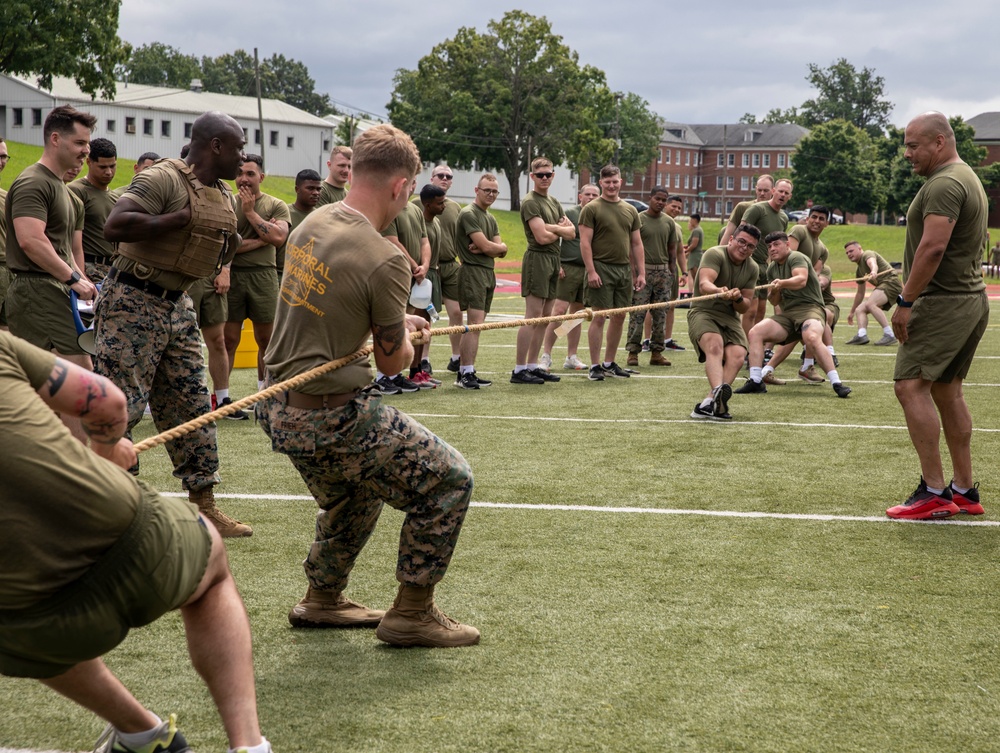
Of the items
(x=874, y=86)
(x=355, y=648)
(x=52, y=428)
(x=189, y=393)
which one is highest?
(x=874, y=86)

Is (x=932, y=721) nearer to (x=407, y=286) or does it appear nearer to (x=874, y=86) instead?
(x=407, y=286)

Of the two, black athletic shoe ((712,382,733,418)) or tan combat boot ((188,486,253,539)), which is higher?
black athletic shoe ((712,382,733,418))

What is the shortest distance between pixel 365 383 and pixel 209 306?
17.5ft

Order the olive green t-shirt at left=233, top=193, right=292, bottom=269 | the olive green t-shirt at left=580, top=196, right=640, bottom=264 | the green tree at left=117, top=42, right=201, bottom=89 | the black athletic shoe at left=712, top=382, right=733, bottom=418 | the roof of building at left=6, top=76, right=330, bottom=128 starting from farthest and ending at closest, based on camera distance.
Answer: the green tree at left=117, top=42, right=201, bottom=89 → the roof of building at left=6, top=76, right=330, bottom=128 → the olive green t-shirt at left=580, top=196, right=640, bottom=264 → the black athletic shoe at left=712, top=382, right=733, bottom=418 → the olive green t-shirt at left=233, top=193, right=292, bottom=269

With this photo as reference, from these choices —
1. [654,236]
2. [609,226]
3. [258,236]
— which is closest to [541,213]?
[609,226]

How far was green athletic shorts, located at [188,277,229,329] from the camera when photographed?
880 cm

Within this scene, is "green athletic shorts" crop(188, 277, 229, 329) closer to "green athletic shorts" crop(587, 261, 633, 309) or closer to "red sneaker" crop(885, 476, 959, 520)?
"green athletic shorts" crop(587, 261, 633, 309)

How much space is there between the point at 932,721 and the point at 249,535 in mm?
3634

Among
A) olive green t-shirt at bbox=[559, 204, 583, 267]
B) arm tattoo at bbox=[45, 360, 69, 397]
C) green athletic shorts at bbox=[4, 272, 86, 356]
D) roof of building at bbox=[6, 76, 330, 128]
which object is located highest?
roof of building at bbox=[6, 76, 330, 128]

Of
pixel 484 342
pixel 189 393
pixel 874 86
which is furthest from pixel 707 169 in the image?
pixel 189 393

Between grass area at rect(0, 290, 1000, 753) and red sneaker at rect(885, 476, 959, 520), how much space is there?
14 centimetres

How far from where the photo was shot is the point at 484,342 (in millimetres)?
17047

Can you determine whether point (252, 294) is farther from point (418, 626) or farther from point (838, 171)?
point (838, 171)

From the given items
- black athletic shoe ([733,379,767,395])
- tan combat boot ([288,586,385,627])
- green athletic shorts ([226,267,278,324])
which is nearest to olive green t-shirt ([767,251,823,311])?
black athletic shoe ([733,379,767,395])
